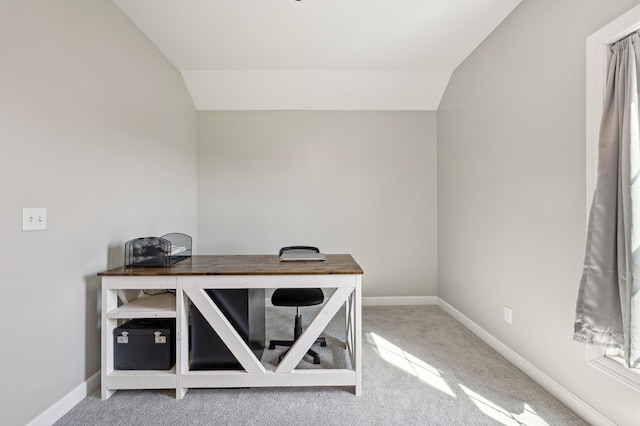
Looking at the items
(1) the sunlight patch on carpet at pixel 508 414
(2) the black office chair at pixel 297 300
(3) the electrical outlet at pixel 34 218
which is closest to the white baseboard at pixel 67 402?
(3) the electrical outlet at pixel 34 218

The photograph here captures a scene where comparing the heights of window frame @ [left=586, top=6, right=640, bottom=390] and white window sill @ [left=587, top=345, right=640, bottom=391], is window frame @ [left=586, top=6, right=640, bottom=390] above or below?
above

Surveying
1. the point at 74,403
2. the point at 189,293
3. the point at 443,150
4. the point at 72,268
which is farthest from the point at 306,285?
the point at 443,150

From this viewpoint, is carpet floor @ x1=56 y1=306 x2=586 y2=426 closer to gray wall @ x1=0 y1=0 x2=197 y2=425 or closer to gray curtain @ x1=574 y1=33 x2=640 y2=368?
gray wall @ x1=0 y1=0 x2=197 y2=425

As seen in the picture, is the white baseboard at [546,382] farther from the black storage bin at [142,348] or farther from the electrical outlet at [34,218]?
the electrical outlet at [34,218]

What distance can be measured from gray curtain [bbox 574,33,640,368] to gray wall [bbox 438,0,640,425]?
161 millimetres

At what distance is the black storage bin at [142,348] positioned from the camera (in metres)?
1.82

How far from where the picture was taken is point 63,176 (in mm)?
1654

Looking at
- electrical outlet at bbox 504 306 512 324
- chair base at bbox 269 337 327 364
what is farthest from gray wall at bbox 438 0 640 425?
chair base at bbox 269 337 327 364

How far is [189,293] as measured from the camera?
69.4 inches

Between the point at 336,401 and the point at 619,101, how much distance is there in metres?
2.30

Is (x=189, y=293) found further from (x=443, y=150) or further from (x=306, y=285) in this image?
(x=443, y=150)

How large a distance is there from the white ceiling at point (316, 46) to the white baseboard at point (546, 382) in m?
2.66

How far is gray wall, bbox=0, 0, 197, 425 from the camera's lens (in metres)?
1.38

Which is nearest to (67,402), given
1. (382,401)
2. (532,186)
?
(382,401)
